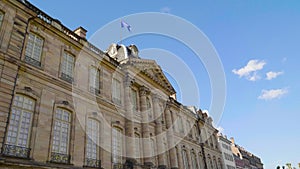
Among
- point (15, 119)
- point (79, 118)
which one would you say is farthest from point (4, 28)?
point (79, 118)

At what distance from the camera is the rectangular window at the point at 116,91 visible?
1687 centimetres

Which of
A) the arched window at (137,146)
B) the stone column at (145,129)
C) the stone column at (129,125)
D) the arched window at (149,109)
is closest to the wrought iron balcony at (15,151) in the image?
the stone column at (129,125)

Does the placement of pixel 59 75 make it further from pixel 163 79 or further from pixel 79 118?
pixel 163 79

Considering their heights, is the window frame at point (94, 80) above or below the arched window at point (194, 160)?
above

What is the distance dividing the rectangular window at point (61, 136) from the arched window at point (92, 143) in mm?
1348

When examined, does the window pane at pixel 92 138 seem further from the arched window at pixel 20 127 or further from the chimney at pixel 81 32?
the chimney at pixel 81 32

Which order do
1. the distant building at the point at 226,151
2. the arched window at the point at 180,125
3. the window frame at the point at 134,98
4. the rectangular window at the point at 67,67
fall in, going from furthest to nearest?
1. the distant building at the point at 226,151
2. the arched window at the point at 180,125
3. the window frame at the point at 134,98
4. the rectangular window at the point at 67,67

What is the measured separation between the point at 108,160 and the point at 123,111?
3999mm

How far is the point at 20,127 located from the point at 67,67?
465 cm

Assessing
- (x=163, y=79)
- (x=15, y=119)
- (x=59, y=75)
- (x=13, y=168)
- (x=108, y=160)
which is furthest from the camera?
(x=163, y=79)

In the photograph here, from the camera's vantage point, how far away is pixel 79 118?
42.9ft

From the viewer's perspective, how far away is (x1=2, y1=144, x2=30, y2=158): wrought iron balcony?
30.0 feet

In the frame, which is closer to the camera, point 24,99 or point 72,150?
point 24,99

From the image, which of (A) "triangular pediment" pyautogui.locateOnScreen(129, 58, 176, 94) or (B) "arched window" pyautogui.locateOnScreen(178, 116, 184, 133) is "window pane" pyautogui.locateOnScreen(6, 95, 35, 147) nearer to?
(A) "triangular pediment" pyautogui.locateOnScreen(129, 58, 176, 94)
